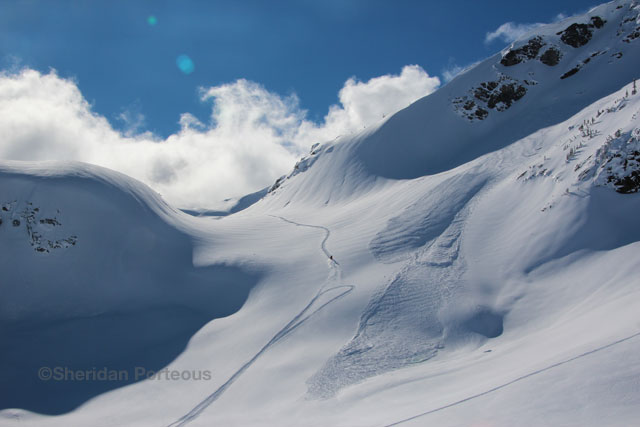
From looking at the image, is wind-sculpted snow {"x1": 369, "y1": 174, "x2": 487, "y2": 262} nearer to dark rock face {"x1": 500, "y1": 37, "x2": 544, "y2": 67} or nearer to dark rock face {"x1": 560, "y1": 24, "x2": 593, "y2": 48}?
dark rock face {"x1": 500, "y1": 37, "x2": 544, "y2": 67}

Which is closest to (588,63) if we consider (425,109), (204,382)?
(425,109)

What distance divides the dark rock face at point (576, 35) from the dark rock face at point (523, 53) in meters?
1.55

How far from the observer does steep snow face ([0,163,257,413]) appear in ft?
32.0

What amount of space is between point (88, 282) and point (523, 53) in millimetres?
28475

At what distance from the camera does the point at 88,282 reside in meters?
11.8

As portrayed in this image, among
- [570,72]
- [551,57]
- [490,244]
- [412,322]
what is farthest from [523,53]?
[412,322]

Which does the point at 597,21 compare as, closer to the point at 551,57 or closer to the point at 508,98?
the point at 551,57

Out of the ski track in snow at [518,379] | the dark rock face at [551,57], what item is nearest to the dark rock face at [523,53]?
the dark rock face at [551,57]

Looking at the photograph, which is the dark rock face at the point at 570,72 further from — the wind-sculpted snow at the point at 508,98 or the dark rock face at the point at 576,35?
the dark rock face at the point at 576,35

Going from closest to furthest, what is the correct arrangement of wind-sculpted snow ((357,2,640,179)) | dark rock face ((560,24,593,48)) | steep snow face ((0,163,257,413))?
steep snow face ((0,163,257,413)), wind-sculpted snow ((357,2,640,179)), dark rock face ((560,24,593,48))

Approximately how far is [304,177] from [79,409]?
2205 cm

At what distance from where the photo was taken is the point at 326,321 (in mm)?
9195

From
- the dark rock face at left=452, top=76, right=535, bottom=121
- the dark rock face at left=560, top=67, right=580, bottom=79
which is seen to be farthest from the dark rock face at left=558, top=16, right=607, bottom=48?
the dark rock face at left=452, top=76, right=535, bottom=121

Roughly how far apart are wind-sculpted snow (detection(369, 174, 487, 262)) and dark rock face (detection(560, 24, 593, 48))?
1705cm
